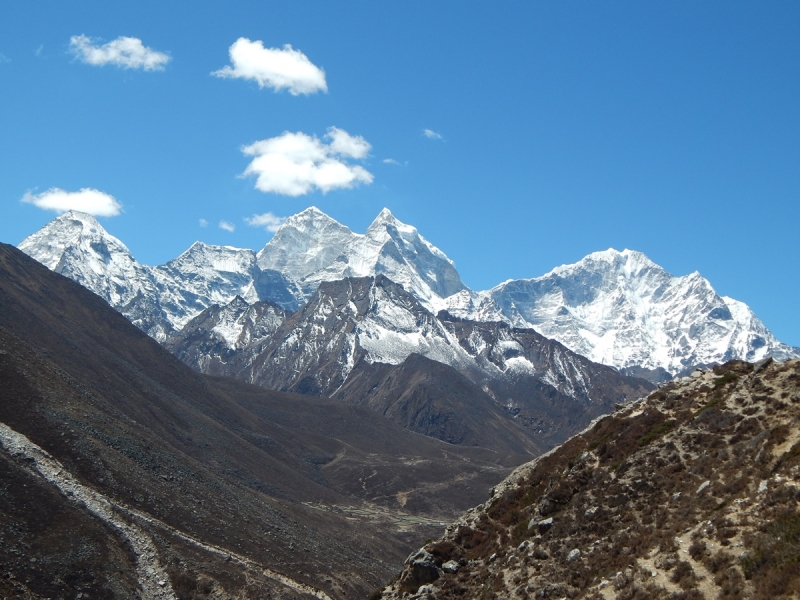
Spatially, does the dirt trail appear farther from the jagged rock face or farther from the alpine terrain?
the jagged rock face

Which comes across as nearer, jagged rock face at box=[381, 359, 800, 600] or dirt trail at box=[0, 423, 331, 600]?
jagged rock face at box=[381, 359, 800, 600]

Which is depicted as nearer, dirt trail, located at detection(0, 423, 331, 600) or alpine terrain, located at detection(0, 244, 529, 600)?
alpine terrain, located at detection(0, 244, 529, 600)

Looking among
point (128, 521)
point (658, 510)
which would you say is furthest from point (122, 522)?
point (658, 510)

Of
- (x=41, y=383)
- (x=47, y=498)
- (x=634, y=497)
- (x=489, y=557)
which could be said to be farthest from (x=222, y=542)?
(x=634, y=497)

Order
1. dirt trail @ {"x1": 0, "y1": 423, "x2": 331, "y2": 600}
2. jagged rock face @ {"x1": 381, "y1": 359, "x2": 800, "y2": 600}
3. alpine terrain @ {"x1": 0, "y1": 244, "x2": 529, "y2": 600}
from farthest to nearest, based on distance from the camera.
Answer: dirt trail @ {"x1": 0, "y1": 423, "x2": 331, "y2": 600} → alpine terrain @ {"x1": 0, "y1": 244, "x2": 529, "y2": 600} → jagged rock face @ {"x1": 381, "y1": 359, "x2": 800, "y2": 600}

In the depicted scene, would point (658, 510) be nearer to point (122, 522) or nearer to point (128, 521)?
point (122, 522)

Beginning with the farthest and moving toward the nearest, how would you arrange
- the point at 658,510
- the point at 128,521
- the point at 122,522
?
1. the point at 128,521
2. the point at 122,522
3. the point at 658,510

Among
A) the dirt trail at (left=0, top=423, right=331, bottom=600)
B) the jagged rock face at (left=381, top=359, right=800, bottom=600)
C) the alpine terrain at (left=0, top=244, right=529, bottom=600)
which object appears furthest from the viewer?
the dirt trail at (left=0, top=423, right=331, bottom=600)

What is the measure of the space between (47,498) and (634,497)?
76998mm

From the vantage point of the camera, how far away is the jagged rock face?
36.9 metres

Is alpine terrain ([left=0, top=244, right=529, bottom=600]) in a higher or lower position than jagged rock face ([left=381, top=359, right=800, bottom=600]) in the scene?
lower

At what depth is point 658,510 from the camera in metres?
46.6

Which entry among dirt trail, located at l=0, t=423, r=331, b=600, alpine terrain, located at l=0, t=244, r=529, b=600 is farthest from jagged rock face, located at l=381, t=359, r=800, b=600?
dirt trail, located at l=0, t=423, r=331, b=600

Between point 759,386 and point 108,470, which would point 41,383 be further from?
point 759,386
